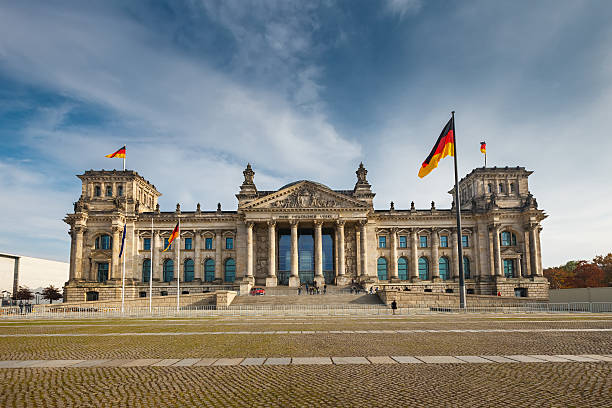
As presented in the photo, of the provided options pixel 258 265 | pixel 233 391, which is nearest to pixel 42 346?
pixel 233 391

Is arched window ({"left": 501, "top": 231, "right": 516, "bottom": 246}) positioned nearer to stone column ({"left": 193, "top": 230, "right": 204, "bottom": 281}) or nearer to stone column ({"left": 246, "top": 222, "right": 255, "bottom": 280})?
stone column ({"left": 246, "top": 222, "right": 255, "bottom": 280})

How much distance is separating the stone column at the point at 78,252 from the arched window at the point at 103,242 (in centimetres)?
307

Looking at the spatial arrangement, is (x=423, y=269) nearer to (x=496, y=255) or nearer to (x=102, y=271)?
(x=496, y=255)

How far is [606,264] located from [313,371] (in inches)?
4298

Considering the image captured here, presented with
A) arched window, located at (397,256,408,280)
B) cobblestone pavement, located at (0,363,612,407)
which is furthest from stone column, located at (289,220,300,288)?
cobblestone pavement, located at (0,363,612,407)

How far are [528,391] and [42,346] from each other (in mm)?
17478

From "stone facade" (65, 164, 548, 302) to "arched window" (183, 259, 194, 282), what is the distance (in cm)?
18

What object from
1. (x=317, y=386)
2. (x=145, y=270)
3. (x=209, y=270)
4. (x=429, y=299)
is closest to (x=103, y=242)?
(x=145, y=270)

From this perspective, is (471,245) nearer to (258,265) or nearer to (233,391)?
(258,265)

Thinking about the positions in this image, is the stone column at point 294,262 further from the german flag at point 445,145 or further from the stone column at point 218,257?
the german flag at point 445,145

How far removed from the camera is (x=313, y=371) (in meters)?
11.7

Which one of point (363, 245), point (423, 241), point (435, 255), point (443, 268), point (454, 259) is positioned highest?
point (423, 241)

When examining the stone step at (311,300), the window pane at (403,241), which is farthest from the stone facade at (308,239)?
the stone step at (311,300)

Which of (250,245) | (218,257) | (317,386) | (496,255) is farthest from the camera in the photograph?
(218,257)
